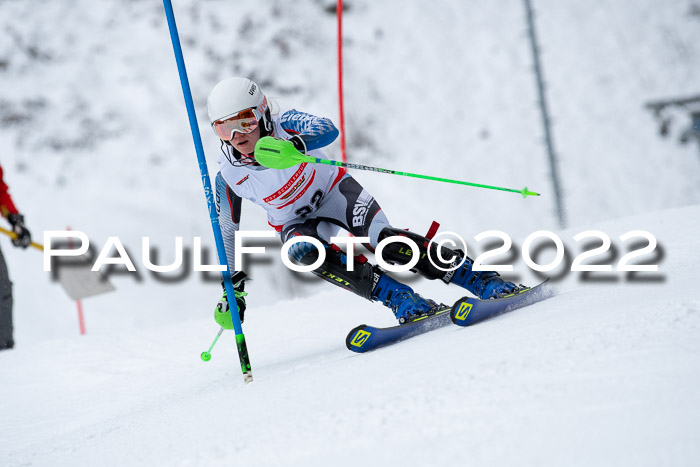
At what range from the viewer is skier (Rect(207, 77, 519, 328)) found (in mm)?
3121

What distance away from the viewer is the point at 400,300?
318cm

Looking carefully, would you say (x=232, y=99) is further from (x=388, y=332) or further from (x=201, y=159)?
(x=388, y=332)

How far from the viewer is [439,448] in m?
1.35

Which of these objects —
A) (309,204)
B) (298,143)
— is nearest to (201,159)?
(298,143)

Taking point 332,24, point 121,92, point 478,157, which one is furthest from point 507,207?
point 121,92

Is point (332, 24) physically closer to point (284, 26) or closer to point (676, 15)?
point (284, 26)

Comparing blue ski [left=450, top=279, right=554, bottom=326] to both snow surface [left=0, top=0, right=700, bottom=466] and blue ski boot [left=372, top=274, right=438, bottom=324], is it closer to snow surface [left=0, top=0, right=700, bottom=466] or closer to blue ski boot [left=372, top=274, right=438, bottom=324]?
snow surface [left=0, top=0, right=700, bottom=466]

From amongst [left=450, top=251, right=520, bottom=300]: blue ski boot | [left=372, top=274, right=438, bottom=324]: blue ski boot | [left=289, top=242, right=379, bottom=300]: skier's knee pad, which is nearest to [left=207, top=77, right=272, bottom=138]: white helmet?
[left=289, top=242, right=379, bottom=300]: skier's knee pad

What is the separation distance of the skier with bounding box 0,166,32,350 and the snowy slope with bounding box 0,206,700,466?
1.97 metres

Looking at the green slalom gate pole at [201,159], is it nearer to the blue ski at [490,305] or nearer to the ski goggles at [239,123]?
the ski goggles at [239,123]

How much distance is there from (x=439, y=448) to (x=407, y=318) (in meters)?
1.77

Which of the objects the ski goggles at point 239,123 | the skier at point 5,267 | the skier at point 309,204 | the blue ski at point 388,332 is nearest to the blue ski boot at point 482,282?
the skier at point 309,204

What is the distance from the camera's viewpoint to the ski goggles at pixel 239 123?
10.2ft

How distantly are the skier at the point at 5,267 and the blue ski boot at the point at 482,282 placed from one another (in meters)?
3.47
